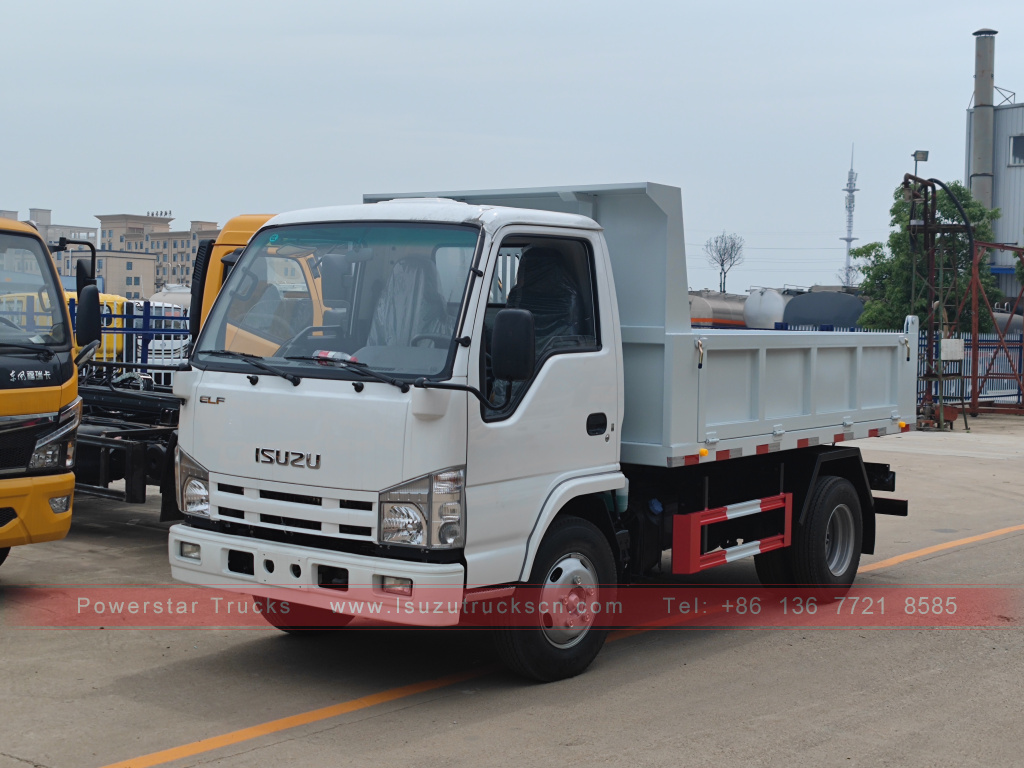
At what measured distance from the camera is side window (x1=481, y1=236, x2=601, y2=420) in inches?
228

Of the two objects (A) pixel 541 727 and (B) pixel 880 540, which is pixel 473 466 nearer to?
(A) pixel 541 727

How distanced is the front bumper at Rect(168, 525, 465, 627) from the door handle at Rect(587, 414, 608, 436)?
1194 millimetres

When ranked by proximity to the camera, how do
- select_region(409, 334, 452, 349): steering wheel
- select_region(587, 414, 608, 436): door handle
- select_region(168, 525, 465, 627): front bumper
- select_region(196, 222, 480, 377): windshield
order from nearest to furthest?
select_region(168, 525, 465, 627): front bumper, select_region(409, 334, 452, 349): steering wheel, select_region(196, 222, 480, 377): windshield, select_region(587, 414, 608, 436): door handle

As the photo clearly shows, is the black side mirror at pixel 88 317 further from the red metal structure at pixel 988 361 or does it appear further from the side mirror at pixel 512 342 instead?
the red metal structure at pixel 988 361

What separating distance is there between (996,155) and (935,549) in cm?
4622

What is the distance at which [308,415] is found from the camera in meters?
5.43

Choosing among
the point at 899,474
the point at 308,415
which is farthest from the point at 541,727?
the point at 899,474

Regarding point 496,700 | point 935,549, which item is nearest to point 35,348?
point 496,700

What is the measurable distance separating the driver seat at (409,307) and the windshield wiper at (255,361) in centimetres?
40

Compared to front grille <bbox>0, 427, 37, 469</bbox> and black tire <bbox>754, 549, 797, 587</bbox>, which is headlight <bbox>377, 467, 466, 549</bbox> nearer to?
front grille <bbox>0, 427, 37, 469</bbox>

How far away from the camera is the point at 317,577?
5367 millimetres

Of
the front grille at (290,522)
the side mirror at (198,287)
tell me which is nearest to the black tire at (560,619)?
the front grille at (290,522)

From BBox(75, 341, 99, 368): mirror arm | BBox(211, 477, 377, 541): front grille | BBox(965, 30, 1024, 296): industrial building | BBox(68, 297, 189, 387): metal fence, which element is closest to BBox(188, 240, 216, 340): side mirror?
BBox(75, 341, 99, 368): mirror arm

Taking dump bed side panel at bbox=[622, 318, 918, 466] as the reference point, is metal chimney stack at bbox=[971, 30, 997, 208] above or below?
above
